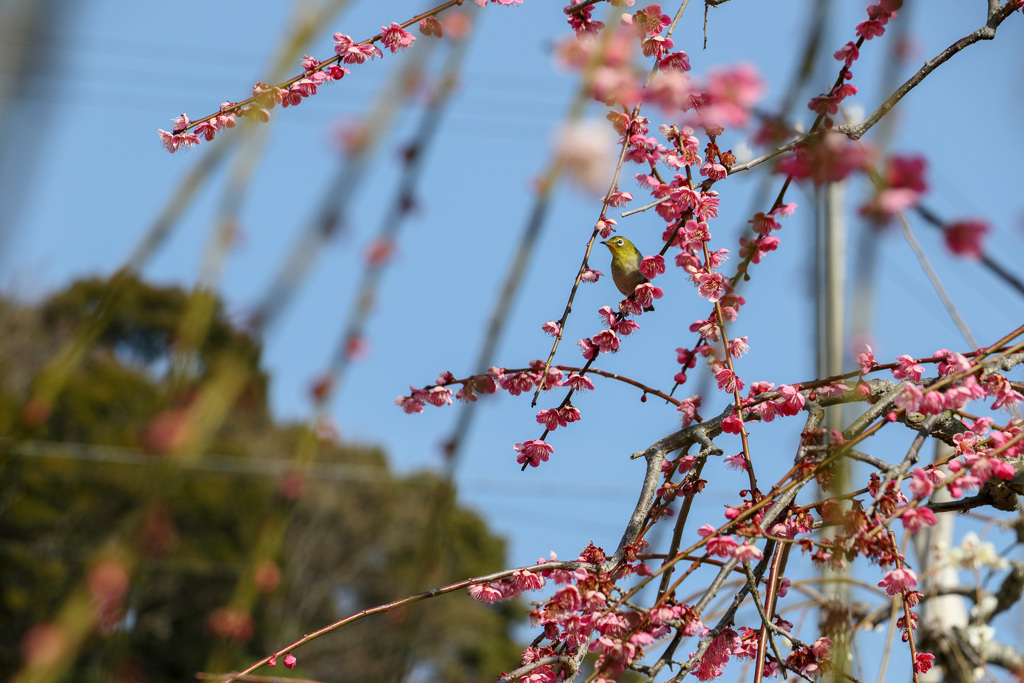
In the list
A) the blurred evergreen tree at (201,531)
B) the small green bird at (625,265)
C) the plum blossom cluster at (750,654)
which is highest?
the blurred evergreen tree at (201,531)

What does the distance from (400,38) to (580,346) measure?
0.56 m

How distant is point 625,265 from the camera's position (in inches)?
59.0

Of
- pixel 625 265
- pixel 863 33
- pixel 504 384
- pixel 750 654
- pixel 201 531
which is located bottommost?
pixel 750 654

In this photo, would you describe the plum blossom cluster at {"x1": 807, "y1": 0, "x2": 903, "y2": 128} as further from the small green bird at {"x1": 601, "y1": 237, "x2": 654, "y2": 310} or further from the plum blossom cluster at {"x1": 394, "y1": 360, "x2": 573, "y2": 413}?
the plum blossom cluster at {"x1": 394, "y1": 360, "x2": 573, "y2": 413}

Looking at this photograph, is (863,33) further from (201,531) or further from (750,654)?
(201,531)

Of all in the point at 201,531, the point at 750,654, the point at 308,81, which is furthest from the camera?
the point at 201,531

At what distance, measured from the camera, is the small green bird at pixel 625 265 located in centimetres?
Answer: 149

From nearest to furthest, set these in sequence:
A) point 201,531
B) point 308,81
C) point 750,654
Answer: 1. point 750,654
2. point 308,81
3. point 201,531

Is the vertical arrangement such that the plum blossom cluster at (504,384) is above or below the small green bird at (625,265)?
below

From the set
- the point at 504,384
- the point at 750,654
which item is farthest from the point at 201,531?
the point at 750,654

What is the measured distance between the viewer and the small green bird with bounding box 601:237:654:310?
1.49 metres

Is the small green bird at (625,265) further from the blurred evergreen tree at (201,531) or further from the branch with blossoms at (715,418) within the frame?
the blurred evergreen tree at (201,531)

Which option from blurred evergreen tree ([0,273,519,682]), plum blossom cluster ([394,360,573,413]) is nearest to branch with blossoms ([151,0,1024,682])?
plum blossom cluster ([394,360,573,413])

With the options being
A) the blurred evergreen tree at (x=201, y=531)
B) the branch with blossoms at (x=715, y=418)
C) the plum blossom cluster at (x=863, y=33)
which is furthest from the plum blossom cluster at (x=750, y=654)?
the blurred evergreen tree at (x=201, y=531)
